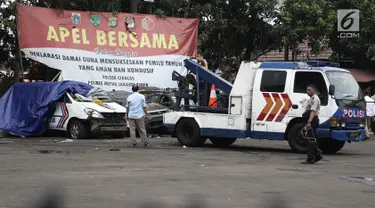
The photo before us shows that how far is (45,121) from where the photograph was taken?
70.5ft

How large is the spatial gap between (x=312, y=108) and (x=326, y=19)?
667 inches

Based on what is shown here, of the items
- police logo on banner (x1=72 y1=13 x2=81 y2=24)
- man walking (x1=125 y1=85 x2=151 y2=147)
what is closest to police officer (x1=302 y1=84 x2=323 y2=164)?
man walking (x1=125 y1=85 x2=151 y2=147)

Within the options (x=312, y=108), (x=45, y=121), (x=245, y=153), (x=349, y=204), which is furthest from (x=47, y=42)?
(x=349, y=204)

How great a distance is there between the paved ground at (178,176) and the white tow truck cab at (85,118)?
2747 mm

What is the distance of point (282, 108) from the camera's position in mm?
16375

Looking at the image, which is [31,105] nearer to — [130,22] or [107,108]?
[107,108]

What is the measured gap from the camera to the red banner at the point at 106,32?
23.6 meters

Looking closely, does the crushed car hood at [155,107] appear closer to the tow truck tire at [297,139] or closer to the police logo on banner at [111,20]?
the police logo on banner at [111,20]

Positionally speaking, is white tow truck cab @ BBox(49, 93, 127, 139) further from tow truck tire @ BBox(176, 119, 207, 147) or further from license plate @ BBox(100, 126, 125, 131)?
tow truck tire @ BBox(176, 119, 207, 147)

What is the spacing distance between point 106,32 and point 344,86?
11633 millimetres

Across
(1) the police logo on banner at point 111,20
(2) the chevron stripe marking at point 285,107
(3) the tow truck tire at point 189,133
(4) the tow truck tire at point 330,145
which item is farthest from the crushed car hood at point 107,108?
(4) the tow truck tire at point 330,145

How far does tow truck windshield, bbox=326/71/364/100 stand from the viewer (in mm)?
16094

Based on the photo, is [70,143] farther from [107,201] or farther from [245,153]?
[107,201]

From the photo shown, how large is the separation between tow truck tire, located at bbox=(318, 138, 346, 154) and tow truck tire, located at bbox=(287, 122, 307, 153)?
3.53 ft
